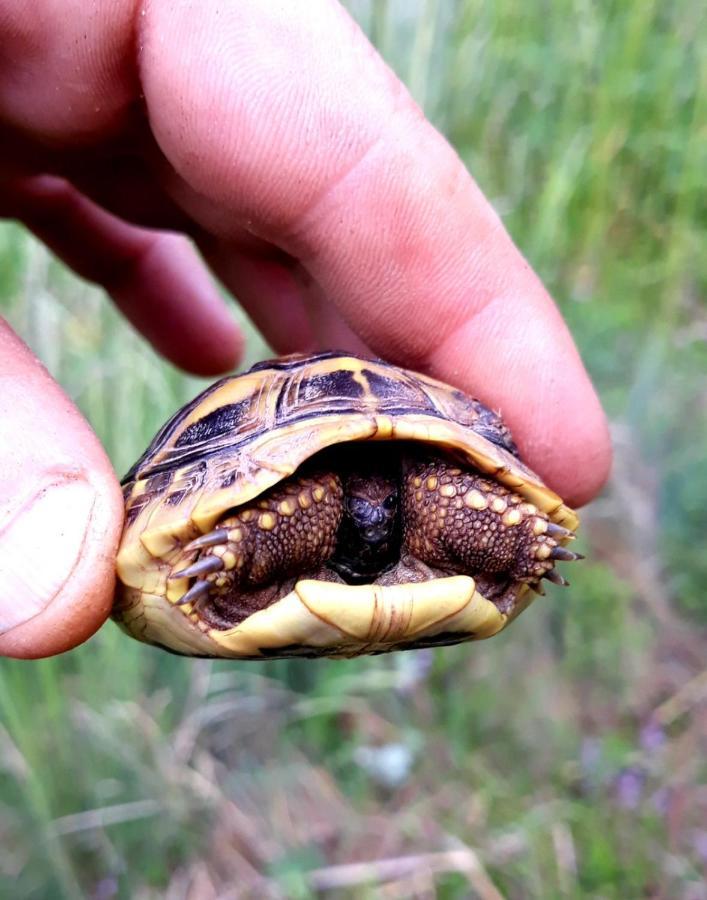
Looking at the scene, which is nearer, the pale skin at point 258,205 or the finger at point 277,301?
the pale skin at point 258,205

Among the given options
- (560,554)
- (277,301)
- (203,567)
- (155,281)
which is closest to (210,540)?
(203,567)

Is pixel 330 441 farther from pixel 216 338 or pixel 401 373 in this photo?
pixel 216 338

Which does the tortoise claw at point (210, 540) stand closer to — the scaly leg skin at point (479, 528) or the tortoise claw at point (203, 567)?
the tortoise claw at point (203, 567)

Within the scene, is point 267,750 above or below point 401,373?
below

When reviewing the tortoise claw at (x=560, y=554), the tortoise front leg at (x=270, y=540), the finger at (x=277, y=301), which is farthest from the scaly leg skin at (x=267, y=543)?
the finger at (x=277, y=301)

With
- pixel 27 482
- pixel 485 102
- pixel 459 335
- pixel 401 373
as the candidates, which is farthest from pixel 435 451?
pixel 485 102

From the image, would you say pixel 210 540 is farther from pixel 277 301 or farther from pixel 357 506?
pixel 277 301

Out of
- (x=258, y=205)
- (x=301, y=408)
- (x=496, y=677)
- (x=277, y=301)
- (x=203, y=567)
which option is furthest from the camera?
(x=496, y=677)
